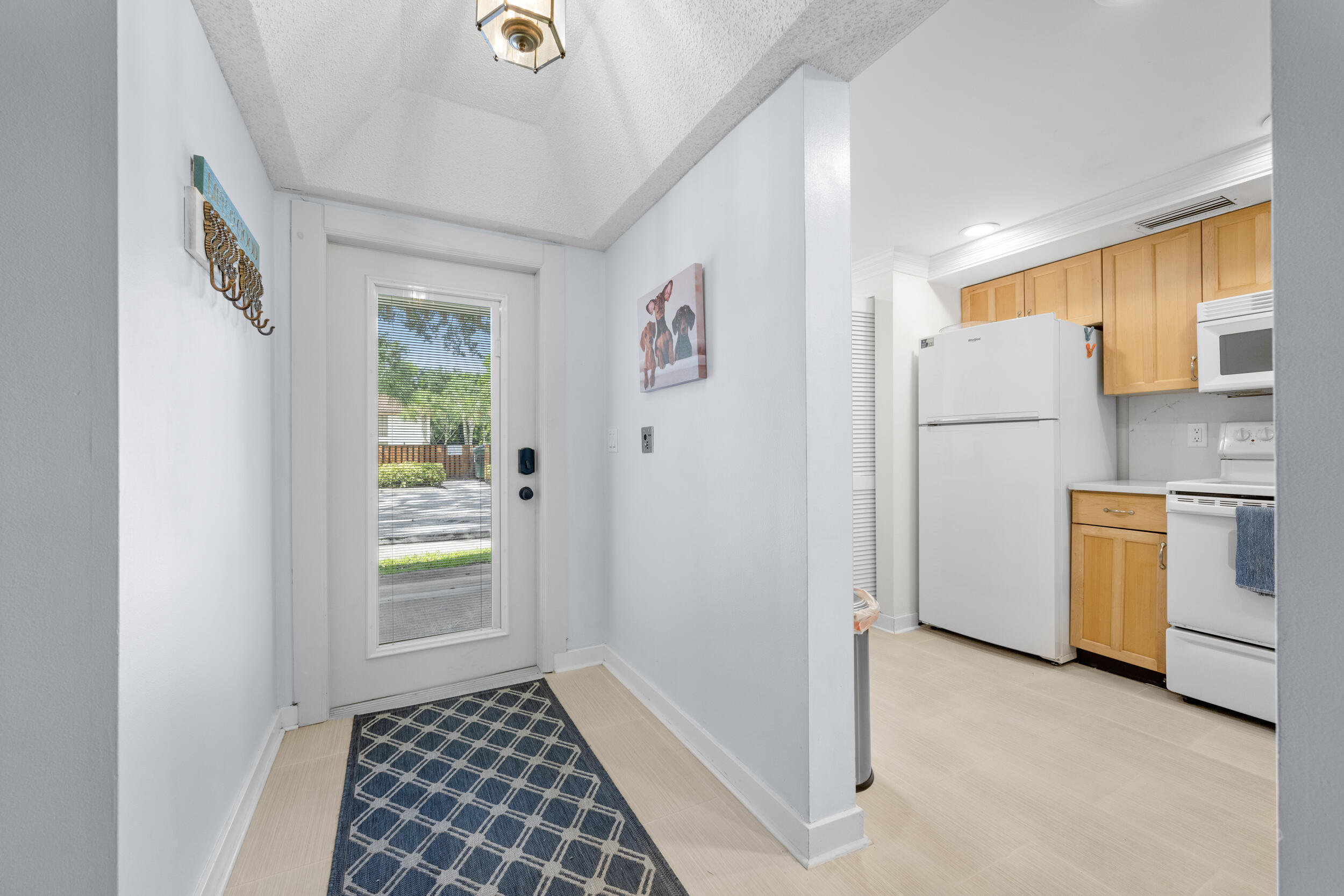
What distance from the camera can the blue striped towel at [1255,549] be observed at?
219 cm

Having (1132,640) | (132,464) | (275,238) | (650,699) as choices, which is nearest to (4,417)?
(132,464)

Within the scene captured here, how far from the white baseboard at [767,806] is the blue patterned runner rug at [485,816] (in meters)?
0.34

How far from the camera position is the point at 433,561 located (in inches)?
103

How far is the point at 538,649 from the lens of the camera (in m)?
2.81

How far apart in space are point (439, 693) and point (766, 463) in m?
1.92

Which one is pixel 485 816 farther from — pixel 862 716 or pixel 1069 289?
pixel 1069 289

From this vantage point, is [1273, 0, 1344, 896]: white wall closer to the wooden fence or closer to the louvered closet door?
the wooden fence

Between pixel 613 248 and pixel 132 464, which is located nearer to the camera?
pixel 132 464

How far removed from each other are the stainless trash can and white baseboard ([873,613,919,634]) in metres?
1.75

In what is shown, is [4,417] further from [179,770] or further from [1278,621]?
[1278,621]

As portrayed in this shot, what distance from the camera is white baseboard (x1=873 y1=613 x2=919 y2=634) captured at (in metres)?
3.53

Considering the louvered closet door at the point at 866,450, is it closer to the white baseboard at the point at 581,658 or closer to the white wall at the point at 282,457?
the white baseboard at the point at 581,658

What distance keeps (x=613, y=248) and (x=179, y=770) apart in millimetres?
2457

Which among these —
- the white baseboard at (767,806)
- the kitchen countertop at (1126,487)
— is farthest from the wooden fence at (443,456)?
the kitchen countertop at (1126,487)
